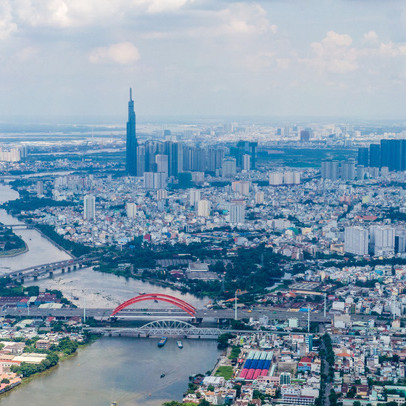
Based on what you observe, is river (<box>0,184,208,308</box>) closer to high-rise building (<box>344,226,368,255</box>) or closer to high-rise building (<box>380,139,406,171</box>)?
high-rise building (<box>344,226,368,255</box>)

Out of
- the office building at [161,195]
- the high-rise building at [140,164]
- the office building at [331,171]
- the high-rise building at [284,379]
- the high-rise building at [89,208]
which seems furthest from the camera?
the high-rise building at [140,164]

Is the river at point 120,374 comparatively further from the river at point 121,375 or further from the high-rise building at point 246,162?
the high-rise building at point 246,162

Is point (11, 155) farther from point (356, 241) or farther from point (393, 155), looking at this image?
point (356, 241)

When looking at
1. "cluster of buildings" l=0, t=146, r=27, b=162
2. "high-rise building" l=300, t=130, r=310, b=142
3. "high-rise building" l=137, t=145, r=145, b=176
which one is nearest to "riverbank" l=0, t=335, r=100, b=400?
"high-rise building" l=137, t=145, r=145, b=176

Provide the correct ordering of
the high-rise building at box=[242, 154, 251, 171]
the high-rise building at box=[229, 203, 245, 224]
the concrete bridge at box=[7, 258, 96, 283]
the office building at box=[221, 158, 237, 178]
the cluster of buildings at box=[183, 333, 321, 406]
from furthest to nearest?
the high-rise building at box=[242, 154, 251, 171] → the office building at box=[221, 158, 237, 178] → the high-rise building at box=[229, 203, 245, 224] → the concrete bridge at box=[7, 258, 96, 283] → the cluster of buildings at box=[183, 333, 321, 406]

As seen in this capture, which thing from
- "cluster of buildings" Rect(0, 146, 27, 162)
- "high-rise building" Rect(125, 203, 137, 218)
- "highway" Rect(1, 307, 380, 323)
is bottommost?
"highway" Rect(1, 307, 380, 323)

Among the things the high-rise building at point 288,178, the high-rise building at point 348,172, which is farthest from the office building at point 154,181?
the high-rise building at point 348,172

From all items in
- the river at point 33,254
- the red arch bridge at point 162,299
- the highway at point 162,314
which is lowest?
the river at point 33,254
